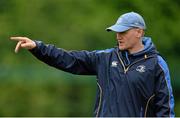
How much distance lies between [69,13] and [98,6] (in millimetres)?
1000

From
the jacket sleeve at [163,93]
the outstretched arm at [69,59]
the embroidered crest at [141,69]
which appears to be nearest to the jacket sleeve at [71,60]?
the outstretched arm at [69,59]

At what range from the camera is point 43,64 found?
14.2 meters

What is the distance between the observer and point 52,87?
14508 mm

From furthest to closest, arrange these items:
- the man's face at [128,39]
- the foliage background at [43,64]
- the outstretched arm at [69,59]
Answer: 1. the foliage background at [43,64]
2. the outstretched arm at [69,59]
3. the man's face at [128,39]

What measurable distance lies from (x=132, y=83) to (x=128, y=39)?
1.15ft

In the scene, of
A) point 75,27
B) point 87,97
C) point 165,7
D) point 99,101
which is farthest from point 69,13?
point 99,101

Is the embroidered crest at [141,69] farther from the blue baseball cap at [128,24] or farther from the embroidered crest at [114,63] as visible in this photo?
the blue baseball cap at [128,24]

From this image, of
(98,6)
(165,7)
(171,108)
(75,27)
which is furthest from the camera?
(75,27)

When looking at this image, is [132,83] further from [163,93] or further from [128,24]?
[128,24]

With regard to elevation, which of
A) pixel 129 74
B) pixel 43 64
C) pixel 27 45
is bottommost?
pixel 43 64

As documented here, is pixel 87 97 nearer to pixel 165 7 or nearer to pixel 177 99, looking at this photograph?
pixel 177 99

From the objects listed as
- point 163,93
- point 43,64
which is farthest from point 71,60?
point 43,64

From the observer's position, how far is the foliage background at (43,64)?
13.9 meters

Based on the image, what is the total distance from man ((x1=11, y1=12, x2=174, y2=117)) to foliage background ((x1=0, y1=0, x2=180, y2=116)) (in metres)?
5.39
